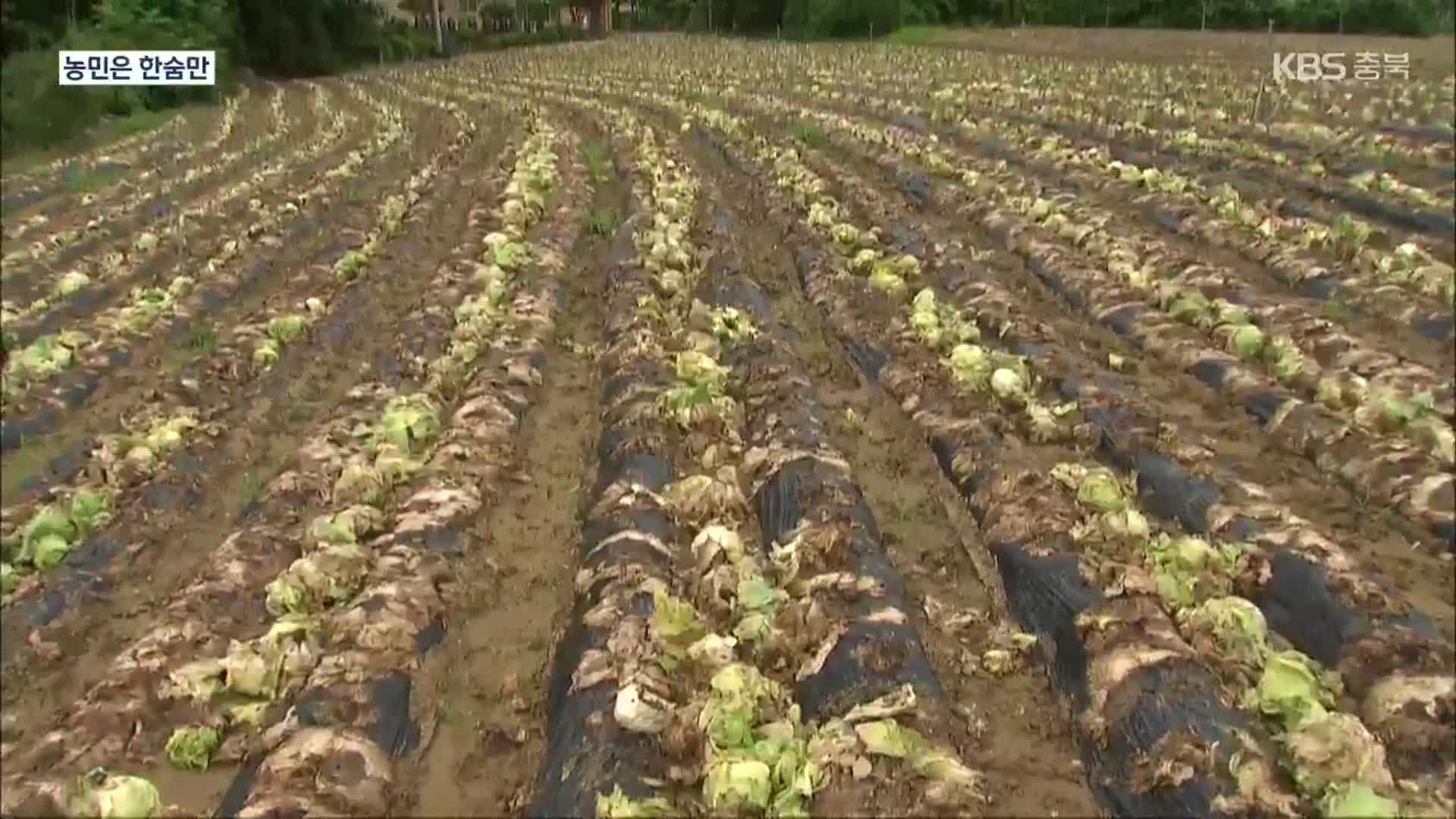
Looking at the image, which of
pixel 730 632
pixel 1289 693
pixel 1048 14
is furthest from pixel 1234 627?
pixel 1048 14

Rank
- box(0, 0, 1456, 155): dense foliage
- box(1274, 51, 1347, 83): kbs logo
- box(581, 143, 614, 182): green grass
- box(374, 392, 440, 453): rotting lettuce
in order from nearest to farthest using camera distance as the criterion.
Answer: box(0, 0, 1456, 155): dense foliage, box(374, 392, 440, 453): rotting lettuce, box(1274, 51, 1347, 83): kbs logo, box(581, 143, 614, 182): green grass

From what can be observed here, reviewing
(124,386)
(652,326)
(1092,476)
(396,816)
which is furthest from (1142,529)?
(124,386)

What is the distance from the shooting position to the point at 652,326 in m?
8.10

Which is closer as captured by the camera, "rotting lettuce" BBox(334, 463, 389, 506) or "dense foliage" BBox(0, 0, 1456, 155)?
"dense foliage" BBox(0, 0, 1456, 155)

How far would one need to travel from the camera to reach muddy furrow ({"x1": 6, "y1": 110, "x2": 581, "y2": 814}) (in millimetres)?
3918

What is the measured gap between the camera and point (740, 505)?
219 inches

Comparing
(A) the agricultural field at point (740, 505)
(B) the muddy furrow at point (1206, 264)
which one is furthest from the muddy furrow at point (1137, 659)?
(B) the muddy furrow at point (1206, 264)

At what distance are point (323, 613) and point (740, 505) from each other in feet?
6.27

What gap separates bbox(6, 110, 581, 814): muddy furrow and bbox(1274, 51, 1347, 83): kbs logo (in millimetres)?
8873

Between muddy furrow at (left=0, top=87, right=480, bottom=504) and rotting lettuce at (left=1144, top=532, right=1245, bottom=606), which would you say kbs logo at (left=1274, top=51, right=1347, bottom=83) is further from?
muddy furrow at (left=0, top=87, right=480, bottom=504)

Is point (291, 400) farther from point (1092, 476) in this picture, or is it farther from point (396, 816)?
point (1092, 476)

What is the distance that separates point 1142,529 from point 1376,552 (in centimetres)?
108

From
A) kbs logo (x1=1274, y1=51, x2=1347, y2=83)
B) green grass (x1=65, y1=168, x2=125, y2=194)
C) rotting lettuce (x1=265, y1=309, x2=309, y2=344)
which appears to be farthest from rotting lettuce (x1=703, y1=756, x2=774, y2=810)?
kbs logo (x1=1274, y1=51, x2=1347, y2=83)

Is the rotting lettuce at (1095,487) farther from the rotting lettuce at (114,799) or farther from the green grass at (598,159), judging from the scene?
the green grass at (598,159)
